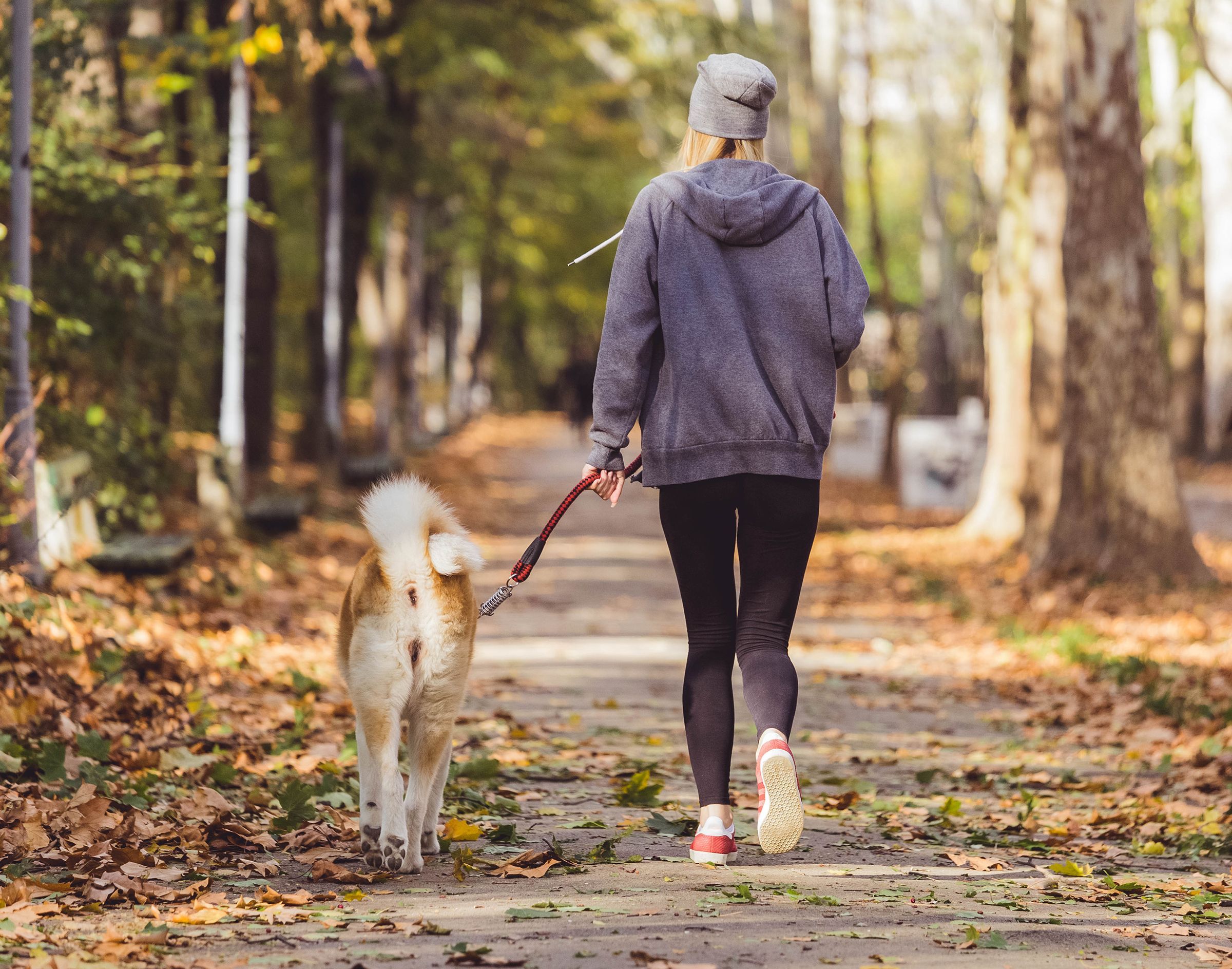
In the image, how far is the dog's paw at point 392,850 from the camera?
4.50m

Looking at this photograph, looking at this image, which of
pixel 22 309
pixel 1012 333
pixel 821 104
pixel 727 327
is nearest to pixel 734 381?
pixel 727 327

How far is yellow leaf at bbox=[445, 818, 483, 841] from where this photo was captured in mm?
5086

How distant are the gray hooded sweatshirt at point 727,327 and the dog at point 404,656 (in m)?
0.57

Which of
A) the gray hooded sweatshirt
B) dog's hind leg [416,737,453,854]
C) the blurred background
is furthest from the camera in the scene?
the blurred background

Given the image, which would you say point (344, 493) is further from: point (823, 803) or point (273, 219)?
point (823, 803)

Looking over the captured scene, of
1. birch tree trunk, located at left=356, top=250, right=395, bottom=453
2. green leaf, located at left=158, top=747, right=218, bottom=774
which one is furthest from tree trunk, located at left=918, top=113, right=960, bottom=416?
green leaf, located at left=158, top=747, right=218, bottom=774

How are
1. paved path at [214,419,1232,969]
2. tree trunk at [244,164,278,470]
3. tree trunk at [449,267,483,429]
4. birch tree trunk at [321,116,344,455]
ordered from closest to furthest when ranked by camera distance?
paved path at [214,419,1232,969] < tree trunk at [244,164,278,470] < birch tree trunk at [321,116,344,455] < tree trunk at [449,267,483,429]

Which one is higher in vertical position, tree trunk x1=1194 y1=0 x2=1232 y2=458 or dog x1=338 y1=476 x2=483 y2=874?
tree trunk x1=1194 y1=0 x2=1232 y2=458

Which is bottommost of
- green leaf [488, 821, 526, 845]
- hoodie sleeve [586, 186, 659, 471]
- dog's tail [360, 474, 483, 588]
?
green leaf [488, 821, 526, 845]

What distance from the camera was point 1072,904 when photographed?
4.48m

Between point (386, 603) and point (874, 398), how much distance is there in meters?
68.2

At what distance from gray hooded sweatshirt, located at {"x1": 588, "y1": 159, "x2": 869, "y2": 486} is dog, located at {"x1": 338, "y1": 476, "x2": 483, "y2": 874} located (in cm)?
57

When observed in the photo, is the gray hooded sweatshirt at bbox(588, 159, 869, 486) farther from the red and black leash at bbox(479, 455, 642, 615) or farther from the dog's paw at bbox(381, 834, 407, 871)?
the dog's paw at bbox(381, 834, 407, 871)

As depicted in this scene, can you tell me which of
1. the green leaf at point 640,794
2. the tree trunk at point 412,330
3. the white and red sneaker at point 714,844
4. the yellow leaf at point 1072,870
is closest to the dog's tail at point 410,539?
the white and red sneaker at point 714,844
